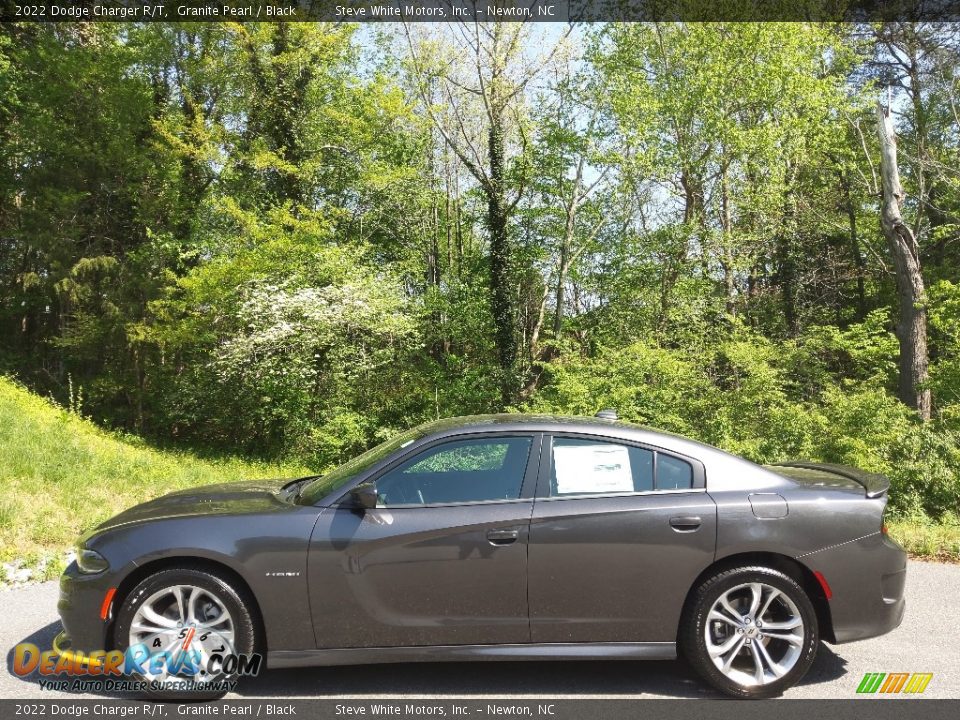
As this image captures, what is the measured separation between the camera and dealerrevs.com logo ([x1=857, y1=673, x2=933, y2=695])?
410cm

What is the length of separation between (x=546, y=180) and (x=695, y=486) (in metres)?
22.7

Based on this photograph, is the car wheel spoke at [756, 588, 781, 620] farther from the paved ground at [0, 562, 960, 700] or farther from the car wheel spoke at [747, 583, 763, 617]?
the paved ground at [0, 562, 960, 700]

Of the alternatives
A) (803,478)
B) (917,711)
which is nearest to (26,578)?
(803,478)

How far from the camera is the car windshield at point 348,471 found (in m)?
4.36

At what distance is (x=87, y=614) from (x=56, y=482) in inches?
248

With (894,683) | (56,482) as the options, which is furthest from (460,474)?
(56,482)

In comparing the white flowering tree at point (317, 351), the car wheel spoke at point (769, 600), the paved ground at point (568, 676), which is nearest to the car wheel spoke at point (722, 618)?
the car wheel spoke at point (769, 600)

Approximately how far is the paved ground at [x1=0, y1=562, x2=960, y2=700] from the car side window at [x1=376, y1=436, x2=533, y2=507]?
3.21ft

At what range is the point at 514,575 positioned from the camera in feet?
13.3

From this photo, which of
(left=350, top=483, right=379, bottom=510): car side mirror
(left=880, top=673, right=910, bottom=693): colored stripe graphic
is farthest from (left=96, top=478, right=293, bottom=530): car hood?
(left=880, top=673, right=910, bottom=693): colored stripe graphic

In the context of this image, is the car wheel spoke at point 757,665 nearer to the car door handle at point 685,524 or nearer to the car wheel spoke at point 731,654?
the car wheel spoke at point 731,654

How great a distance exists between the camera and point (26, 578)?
6.30m

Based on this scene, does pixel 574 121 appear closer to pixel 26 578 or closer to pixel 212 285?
pixel 212 285

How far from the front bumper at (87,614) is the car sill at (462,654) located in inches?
34.5
